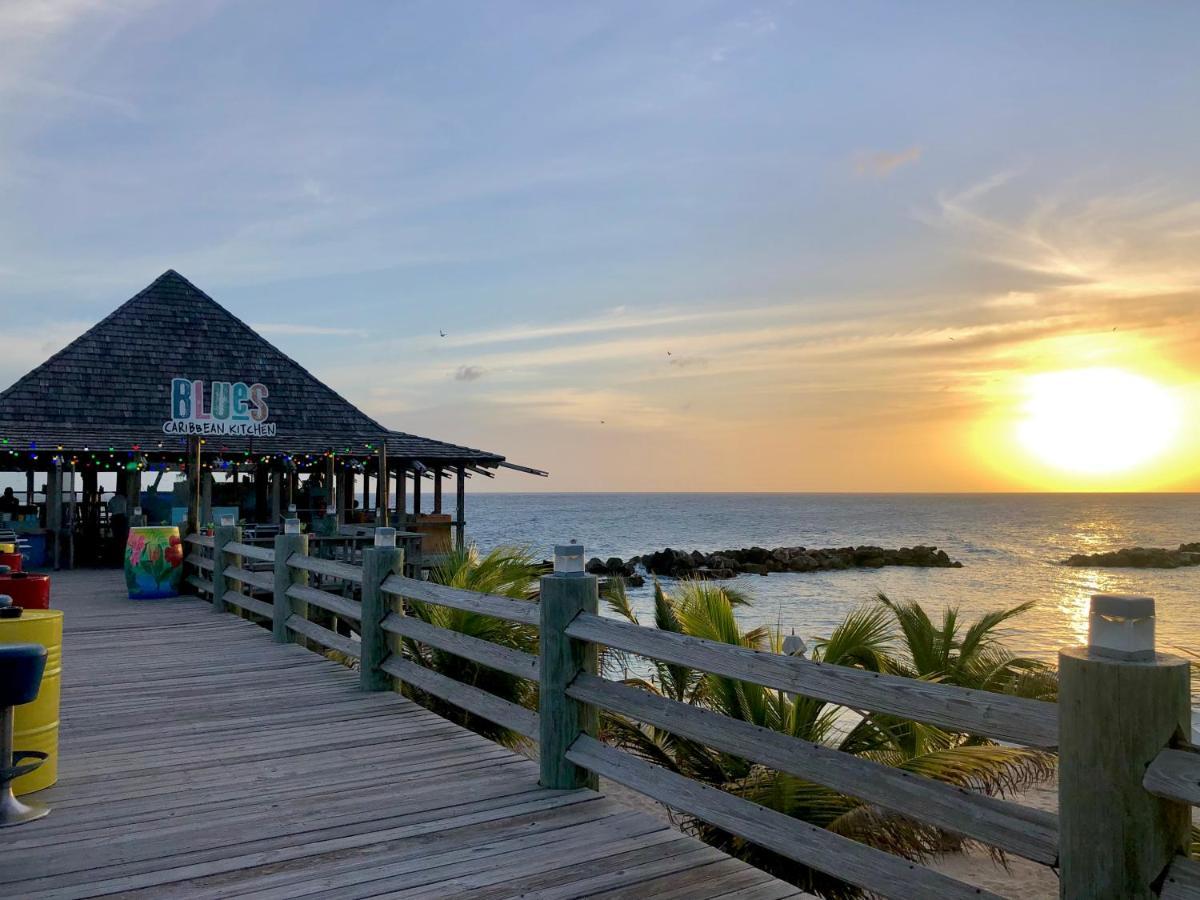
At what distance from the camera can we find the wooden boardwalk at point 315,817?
355cm

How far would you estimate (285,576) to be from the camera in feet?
29.8

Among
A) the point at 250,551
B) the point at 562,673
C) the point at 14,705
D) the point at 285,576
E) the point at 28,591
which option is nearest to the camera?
the point at 14,705

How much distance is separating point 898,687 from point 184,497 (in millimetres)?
22706

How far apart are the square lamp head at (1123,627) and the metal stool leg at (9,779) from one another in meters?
4.38

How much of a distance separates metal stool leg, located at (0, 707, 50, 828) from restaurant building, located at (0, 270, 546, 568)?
13254 millimetres

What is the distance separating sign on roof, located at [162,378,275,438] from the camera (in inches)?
627

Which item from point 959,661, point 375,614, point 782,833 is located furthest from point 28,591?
point 959,661

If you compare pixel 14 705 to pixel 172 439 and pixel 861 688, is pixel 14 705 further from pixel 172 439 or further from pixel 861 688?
pixel 172 439

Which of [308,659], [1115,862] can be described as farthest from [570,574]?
[308,659]

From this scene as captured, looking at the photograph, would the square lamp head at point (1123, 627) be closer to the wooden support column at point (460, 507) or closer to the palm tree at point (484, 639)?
the palm tree at point (484, 639)

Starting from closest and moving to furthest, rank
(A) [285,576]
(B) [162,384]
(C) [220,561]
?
(A) [285,576] < (C) [220,561] < (B) [162,384]

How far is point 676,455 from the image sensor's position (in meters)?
60.1

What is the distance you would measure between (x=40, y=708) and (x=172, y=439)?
17.6m

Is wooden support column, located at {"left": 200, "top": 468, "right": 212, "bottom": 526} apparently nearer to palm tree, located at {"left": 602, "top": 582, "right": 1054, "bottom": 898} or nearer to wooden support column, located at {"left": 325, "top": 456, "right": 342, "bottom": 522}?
wooden support column, located at {"left": 325, "top": 456, "right": 342, "bottom": 522}
